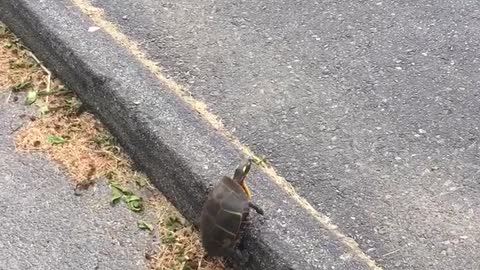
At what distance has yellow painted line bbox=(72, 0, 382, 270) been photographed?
2666 mm

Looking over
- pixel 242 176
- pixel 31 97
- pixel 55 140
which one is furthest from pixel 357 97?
pixel 31 97

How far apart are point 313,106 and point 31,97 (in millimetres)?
1200

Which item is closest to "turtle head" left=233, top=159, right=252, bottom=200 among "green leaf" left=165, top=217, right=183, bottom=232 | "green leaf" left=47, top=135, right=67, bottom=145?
"green leaf" left=165, top=217, right=183, bottom=232

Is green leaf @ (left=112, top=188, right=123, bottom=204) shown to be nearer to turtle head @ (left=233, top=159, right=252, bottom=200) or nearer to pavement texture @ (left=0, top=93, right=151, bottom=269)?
pavement texture @ (left=0, top=93, right=151, bottom=269)

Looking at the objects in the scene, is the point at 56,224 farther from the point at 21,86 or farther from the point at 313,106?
the point at 313,106

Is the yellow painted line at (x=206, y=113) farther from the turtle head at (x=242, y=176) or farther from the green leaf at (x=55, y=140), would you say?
the green leaf at (x=55, y=140)

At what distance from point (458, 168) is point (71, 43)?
1657 millimetres

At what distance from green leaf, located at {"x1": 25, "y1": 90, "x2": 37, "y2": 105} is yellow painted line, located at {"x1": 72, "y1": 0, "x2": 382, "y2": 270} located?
0.44 meters

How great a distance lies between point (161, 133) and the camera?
9.23 ft

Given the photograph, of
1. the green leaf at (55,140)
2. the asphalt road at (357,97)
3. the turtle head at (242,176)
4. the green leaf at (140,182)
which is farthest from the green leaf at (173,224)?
the green leaf at (55,140)

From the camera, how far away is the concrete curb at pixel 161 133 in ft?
8.18

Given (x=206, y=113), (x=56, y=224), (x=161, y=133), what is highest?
(x=161, y=133)

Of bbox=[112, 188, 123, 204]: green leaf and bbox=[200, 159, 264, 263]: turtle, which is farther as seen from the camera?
bbox=[112, 188, 123, 204]: green leaf

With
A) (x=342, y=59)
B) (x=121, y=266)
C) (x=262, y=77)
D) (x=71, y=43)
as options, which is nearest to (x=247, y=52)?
(x=262, y=77)
